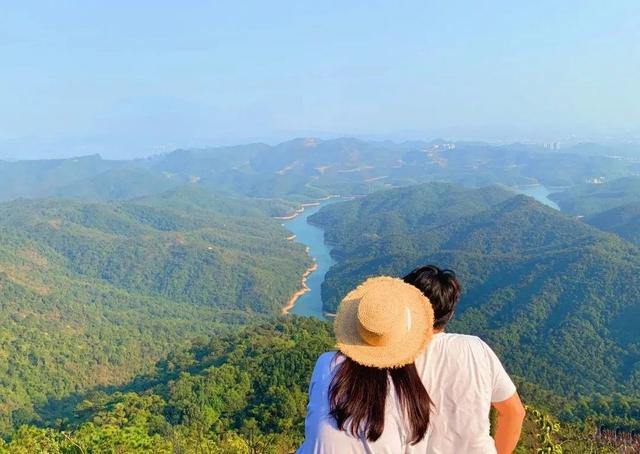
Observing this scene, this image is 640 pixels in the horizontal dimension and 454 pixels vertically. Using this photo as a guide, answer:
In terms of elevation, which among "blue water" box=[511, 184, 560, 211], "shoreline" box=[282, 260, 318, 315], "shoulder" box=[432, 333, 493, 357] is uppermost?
"shoulder" box=[432, 333, 493, 357]

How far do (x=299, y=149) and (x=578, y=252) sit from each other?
151 meters

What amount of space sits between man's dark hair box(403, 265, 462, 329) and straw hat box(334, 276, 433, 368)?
0.99ft

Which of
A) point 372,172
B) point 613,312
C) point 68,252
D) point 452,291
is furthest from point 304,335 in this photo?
point 372,172

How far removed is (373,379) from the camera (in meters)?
1.99

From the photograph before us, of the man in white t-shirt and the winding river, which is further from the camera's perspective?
the winding river

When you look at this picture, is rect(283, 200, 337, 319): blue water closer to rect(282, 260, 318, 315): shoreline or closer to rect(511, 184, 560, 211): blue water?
rect(282, 260, 318, 315): shoreline

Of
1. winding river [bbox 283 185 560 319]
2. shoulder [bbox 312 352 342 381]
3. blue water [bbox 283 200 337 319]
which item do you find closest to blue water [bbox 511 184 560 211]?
winding river [bbox 283 185 560 319]

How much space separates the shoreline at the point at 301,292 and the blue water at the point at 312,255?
13.2 inches

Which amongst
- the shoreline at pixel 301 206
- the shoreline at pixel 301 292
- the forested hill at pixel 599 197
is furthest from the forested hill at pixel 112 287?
the forested hill at pixel 599 197

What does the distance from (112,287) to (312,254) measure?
27.7 metres

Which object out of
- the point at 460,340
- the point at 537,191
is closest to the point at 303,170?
the point at 537,191

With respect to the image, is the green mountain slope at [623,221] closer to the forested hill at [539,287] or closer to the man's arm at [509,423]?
the forested hill at [539,287]

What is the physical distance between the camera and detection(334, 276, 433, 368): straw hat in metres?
1.90

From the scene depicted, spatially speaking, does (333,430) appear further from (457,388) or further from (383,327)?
(457,388)
